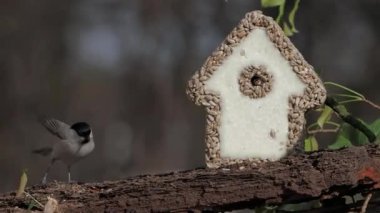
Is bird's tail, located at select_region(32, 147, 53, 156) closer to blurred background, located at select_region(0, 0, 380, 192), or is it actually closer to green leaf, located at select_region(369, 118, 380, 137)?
green leaf, located at select_region(369, 118, 380, 137)

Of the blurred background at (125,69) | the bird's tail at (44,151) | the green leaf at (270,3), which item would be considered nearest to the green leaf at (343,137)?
the green leaf at (270,3)

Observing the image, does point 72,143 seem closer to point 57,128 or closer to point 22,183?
point 57,128

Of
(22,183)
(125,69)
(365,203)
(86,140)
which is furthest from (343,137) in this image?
(125,69)

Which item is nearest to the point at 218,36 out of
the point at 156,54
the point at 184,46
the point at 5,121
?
the point at 184,46

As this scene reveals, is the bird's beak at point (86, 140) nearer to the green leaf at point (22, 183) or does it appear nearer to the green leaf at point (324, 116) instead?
the green leaf at point (324, 116)

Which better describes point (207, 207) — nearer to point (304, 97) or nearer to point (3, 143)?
point (304, 97)

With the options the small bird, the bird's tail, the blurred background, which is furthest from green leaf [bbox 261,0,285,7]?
the blurred background
